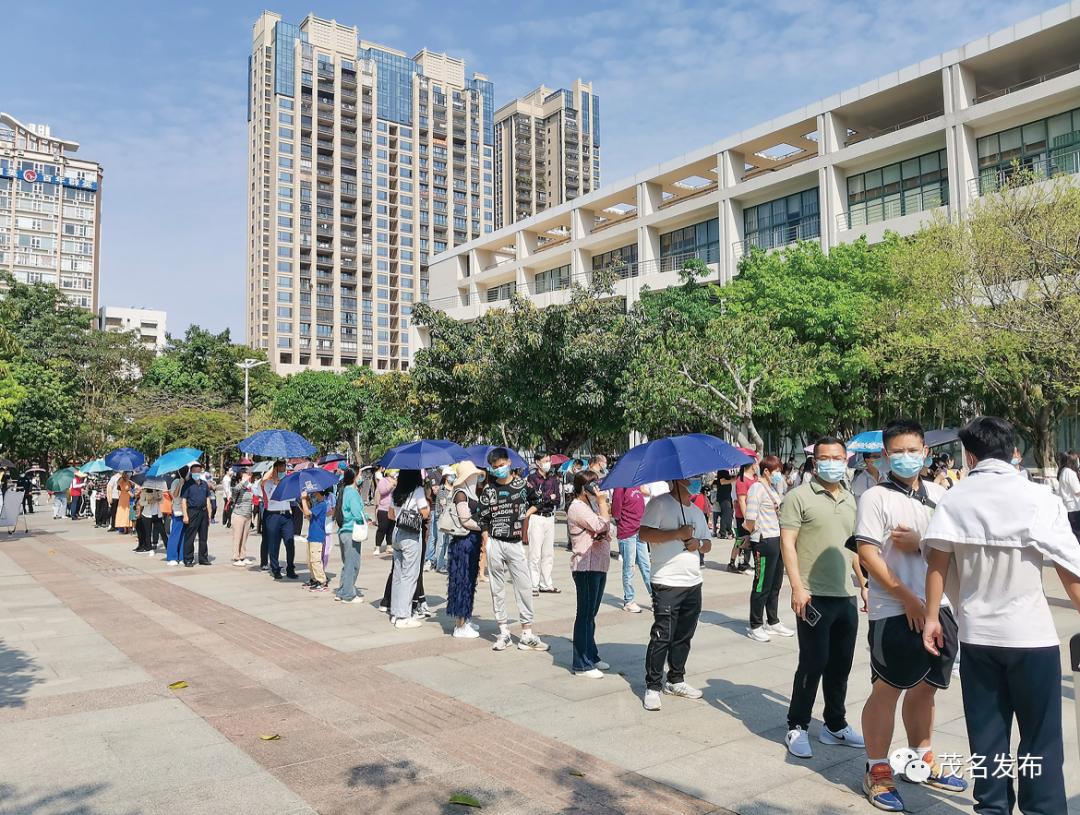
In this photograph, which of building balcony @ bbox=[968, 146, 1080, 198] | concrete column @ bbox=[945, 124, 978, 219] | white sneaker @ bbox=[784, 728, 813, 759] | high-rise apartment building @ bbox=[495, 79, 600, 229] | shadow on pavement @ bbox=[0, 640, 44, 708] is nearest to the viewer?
white sneaker @ bbox=[784, 728, 813, 759]

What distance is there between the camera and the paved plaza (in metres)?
4.25

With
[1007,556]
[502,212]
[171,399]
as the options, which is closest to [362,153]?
[502,212]

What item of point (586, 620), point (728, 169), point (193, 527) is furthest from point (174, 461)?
point (728, 169)

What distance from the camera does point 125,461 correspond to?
18250 mm

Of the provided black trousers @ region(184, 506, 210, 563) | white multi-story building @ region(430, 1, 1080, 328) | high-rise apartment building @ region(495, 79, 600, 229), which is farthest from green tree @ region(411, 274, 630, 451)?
high-rise apartment building @ region(495, 79, 600, 229)

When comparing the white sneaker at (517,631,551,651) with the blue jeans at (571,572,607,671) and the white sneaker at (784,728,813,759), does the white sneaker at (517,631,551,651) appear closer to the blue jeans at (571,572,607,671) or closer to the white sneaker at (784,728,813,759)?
the blue jeans at (571,572,607,671)

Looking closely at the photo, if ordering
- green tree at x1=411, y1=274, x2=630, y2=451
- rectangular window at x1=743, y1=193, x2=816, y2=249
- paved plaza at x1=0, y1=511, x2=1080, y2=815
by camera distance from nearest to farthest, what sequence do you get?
paved plaza at x1=0, y1=511, x2=1080, y2=815
green tree at x1=411, y1=274, x2=630, y2=451
rectangular window at x1=743, y1=193, x2=816, y2=249

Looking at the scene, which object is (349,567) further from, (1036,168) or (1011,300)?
(1036,168)

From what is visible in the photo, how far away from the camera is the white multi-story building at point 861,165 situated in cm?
2641

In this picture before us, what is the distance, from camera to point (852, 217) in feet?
104

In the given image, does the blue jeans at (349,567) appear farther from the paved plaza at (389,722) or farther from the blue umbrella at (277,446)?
the blue umbrella at (277,446)

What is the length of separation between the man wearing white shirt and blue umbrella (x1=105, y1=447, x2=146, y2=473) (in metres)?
18.3

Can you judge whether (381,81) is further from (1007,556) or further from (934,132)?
(1007,556)

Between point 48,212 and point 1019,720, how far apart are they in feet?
411
